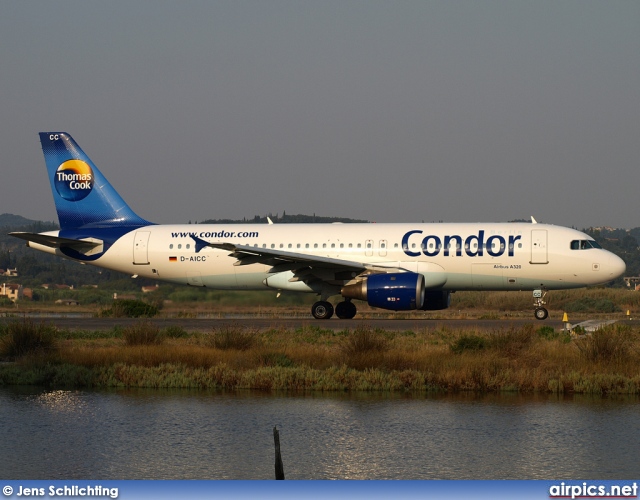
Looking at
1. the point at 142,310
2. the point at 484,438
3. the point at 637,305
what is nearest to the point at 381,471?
the point at 484,438

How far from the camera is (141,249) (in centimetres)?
3884

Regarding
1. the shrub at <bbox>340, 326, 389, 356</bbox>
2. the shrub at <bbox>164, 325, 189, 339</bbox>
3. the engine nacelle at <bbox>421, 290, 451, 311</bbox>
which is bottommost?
the shrub at <bbox>340, 326, 389, 356</bbox>

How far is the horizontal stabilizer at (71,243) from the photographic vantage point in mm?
38438

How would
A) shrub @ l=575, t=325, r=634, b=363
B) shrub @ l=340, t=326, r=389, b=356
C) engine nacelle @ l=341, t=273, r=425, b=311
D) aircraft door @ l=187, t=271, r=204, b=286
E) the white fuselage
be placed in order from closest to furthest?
shrub @ l=575, t=325, r=634, b=363, shrub @ l=340, t=326, r=389, b=356, engine nacelle @ l=341, t=273, r=425, b=311, the white fuselage, aircraft door @ l=187, t=271, r=204, b=286

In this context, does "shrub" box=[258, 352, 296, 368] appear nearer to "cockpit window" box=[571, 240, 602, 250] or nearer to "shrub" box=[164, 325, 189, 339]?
"shrub" box=[164, 325, 189, 339]

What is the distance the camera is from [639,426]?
53.0 ft

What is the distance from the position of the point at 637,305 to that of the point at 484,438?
4402 cm

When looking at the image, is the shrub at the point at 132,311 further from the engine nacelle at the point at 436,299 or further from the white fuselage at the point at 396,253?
the engine nacelle at the point at 436,299

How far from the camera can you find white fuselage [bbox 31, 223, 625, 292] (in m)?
35.4

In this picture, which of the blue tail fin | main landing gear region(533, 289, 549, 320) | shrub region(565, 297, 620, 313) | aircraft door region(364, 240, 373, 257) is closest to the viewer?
main landing gear region(533, 289, 549, 320)

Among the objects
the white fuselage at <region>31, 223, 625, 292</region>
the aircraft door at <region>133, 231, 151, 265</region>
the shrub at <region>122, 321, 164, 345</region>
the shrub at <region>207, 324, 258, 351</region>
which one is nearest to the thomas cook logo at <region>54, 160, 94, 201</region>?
the white fuselage at <region>31, 223, 625, 292</region>

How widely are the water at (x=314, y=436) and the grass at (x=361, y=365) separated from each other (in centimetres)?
86

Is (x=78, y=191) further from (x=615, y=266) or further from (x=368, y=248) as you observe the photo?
(x=615, y=266)

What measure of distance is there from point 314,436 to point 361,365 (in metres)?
6.52
